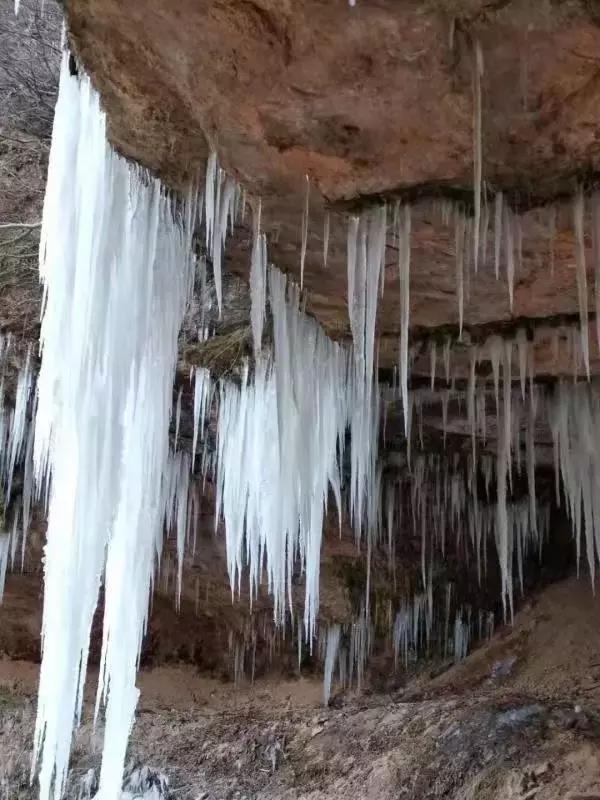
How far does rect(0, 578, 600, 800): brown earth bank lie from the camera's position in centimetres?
470

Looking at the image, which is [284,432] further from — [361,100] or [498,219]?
[361,100]

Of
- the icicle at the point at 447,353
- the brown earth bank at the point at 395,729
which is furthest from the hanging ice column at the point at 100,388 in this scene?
the brown earth bank at the point at 395,729

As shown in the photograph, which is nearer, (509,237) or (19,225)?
(509,237)

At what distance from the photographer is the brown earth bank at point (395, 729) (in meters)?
4.70

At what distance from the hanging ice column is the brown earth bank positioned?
2.12m

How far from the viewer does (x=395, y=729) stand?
5.73 m

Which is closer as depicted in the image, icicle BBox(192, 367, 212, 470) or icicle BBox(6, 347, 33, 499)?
icicle BBox(192, 367, 212, 470)

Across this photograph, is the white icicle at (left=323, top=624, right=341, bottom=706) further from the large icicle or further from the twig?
the twig

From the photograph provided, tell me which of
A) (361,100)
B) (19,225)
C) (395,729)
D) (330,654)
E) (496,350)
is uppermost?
(19,225)

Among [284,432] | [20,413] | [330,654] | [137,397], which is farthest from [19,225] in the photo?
[330,654]

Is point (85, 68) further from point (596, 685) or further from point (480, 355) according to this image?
point (596, 685)

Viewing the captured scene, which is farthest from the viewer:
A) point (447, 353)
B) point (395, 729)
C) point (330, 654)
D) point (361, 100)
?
point (330, 654)

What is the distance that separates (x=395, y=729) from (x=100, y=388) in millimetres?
3896

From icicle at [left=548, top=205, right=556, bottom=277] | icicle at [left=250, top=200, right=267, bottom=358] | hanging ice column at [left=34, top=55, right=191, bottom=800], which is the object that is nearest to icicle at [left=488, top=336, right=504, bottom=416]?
icicle at [left=548, top=205, right=556, bottom=277]
